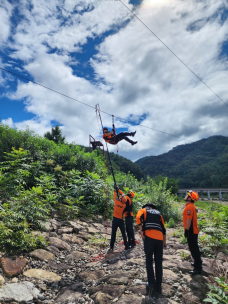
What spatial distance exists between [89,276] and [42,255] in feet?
5.30

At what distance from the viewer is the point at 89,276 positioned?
16.5 ft

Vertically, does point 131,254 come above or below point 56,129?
below

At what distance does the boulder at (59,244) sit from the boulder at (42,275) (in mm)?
1422

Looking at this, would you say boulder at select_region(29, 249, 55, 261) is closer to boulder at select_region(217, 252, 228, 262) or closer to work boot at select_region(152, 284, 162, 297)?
work boot at select_region(152, 284, 162, 297)

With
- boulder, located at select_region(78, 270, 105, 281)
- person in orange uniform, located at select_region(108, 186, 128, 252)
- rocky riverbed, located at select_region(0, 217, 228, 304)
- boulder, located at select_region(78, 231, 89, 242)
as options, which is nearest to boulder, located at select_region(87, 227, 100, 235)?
boulder, located at select_region(78, 231, 89, 242)

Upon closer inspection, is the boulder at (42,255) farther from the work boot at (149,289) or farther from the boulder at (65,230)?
the work boot at (149,289)

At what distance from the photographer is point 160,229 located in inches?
174

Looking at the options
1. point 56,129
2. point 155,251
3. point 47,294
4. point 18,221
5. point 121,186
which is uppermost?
point 56,129

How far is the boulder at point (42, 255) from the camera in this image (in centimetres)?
547

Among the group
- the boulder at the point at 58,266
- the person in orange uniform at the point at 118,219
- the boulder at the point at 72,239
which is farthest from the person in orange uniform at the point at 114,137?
the boulder at the point at 58,266

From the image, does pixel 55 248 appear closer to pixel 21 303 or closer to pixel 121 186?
pixel 21 303

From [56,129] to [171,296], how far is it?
27.5 meters

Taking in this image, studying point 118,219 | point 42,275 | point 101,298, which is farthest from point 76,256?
point 101,298

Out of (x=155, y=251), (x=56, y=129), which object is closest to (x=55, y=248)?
(x=155, y=251)
